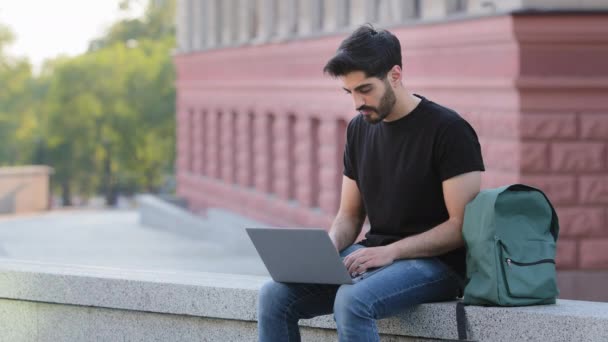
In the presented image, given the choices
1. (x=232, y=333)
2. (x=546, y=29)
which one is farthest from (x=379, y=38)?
(x=546, y=29)

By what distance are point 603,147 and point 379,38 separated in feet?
36.6

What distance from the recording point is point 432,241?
6.93 meters

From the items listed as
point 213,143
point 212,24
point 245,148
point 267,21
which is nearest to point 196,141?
point 213,143

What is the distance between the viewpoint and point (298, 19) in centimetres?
2969

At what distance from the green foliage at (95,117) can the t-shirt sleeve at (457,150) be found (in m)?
73.8

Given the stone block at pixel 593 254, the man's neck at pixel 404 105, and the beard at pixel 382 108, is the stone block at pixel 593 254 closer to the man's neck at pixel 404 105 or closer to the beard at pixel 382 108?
the man's neck at pixel 404 105

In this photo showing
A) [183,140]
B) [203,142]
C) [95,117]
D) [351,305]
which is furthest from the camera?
[95,117]

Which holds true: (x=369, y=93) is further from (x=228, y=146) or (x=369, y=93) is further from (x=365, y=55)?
(x=228, y=146)

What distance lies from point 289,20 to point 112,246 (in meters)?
5.47

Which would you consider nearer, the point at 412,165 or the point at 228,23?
the point at 412,165

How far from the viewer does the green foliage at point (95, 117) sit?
84250 mm

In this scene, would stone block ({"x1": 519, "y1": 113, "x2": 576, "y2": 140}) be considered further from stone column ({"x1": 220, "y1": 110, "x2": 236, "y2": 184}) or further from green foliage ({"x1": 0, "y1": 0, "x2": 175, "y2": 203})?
green foliage ({"x1": 0, "y1": 0, "x2": 175, "y2": 203})

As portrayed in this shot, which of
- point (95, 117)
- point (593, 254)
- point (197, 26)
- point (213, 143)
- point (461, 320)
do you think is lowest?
point (95, 117)

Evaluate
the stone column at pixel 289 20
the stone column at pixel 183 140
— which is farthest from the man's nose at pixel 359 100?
the stone column at pixel 183 140
